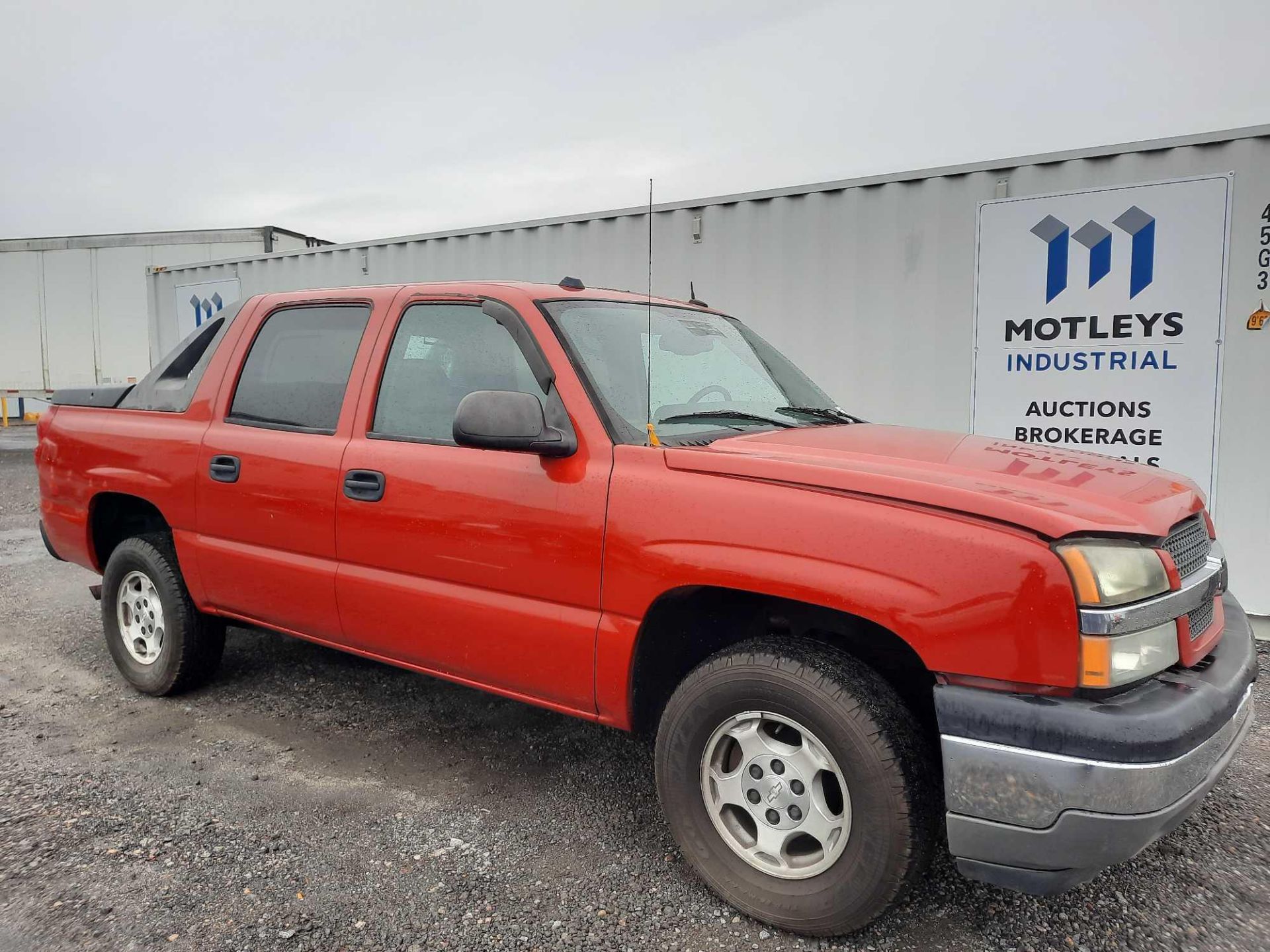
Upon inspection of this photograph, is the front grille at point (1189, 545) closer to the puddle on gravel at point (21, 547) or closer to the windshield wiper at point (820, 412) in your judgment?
the windshield wiper at point (820, 412)

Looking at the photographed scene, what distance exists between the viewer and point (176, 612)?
3906mm

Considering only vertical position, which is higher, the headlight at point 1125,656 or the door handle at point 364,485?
the door handle at point 364,485

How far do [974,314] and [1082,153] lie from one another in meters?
1.18

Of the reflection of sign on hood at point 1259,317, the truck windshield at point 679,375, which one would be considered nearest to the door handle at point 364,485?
the truck windshield at point 679,375

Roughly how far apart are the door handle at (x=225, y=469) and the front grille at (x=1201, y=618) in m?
3.37

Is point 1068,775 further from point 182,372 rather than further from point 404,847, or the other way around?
point 182,372

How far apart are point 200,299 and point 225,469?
9.82 metres

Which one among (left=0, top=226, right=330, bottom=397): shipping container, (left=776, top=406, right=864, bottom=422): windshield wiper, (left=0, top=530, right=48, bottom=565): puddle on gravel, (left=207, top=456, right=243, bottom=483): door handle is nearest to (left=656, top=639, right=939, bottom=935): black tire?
(left=776, top=406, right=864, bottom=422): windshield wiper

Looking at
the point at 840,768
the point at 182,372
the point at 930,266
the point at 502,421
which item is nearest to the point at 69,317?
the point at 182,372

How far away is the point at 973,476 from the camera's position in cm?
228

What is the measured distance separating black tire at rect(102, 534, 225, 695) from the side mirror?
217 cm

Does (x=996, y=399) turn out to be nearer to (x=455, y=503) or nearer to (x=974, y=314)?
(x=974, y=314)


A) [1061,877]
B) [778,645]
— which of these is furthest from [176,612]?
[1061,877]

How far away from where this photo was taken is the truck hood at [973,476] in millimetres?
2061
